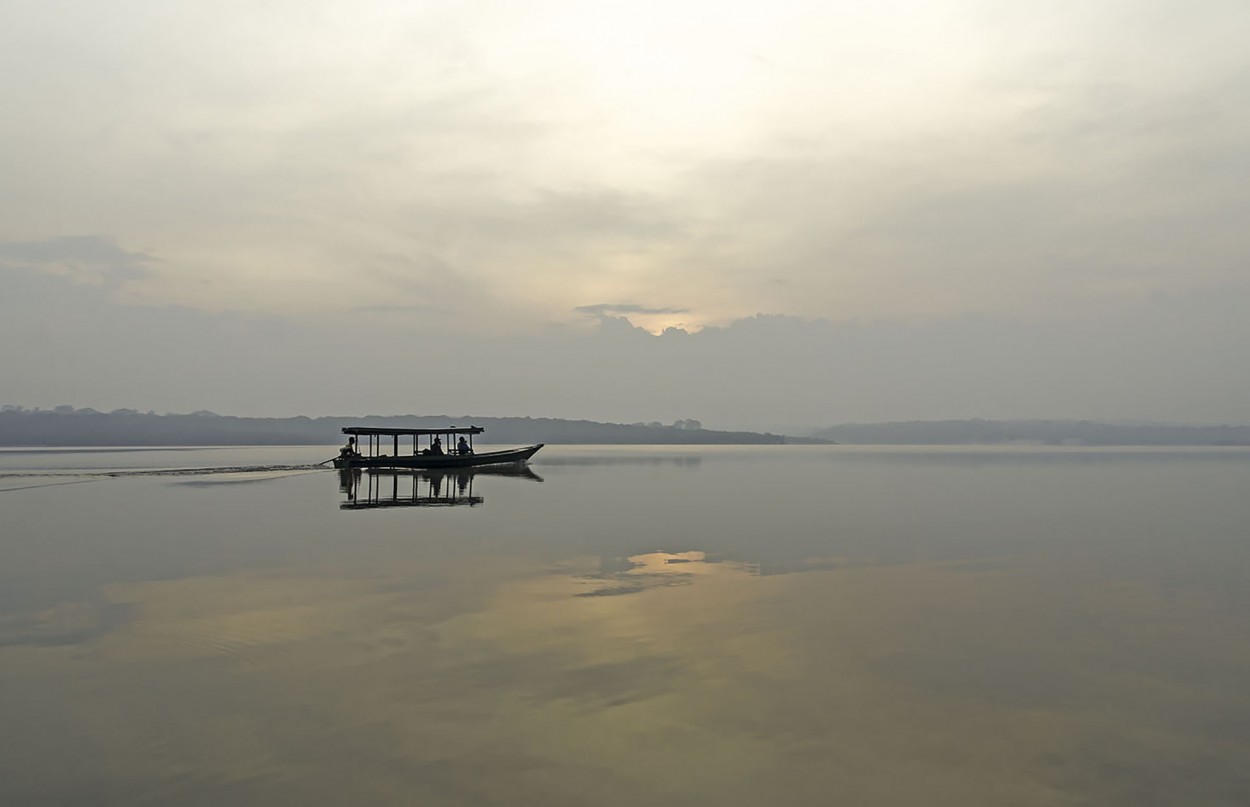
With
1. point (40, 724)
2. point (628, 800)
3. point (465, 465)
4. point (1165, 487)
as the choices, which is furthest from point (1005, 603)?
point (465, 465)

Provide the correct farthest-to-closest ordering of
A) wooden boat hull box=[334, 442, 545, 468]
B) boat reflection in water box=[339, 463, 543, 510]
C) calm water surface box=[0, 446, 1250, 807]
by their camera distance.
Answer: wooden boat hull box=[334, 442, 545, 468]
boat reflection in water box=[339, 463, 543, 510]
calm water surface box=[0, 446, 1250, 807]

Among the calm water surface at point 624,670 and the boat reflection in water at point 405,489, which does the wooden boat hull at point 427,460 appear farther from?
the calm water surface at point 624,670

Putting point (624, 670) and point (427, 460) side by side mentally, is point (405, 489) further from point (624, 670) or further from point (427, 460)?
point (624, 670)

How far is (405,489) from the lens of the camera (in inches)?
2247

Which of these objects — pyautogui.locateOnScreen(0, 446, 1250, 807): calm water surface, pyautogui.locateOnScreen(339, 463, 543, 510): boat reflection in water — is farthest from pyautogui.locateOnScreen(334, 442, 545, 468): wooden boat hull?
pyautogui.locateOnScreen(0, 446, 1250, 807): calm water surface

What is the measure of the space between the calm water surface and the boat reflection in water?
52.0 feet

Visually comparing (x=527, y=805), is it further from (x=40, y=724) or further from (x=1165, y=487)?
(x=1165, y=487)

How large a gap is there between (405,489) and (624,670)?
47.3 m

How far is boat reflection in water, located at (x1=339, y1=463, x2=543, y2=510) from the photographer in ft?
148

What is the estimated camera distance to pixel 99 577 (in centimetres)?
2125

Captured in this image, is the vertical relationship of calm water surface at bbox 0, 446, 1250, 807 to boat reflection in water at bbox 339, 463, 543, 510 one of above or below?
above

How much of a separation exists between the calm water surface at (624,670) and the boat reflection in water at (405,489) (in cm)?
1584

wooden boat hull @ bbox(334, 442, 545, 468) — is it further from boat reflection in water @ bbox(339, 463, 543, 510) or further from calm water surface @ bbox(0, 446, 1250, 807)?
calm water surface @ bbox(0, 446, 1250, 807)

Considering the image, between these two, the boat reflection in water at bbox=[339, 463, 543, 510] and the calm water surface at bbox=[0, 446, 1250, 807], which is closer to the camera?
the calm water surface at bbox=[0, 446, 1250, 807]
